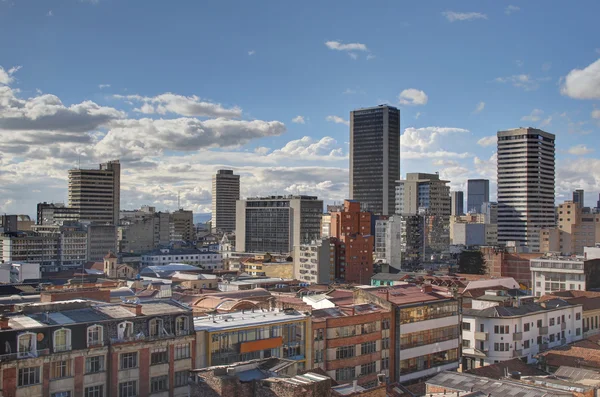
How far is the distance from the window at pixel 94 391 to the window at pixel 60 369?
1.95 m

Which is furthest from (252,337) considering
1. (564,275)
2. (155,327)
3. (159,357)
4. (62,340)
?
(564,275)

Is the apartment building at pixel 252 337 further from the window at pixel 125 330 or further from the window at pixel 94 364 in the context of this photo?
the window at pixel 94 364

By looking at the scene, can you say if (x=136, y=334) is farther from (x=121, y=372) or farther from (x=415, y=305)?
(x=415, y=305)

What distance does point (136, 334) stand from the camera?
164 ft

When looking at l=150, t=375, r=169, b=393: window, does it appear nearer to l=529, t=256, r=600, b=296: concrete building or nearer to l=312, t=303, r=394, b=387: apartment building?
l=312, t=303, r=394, b=387: apartment building

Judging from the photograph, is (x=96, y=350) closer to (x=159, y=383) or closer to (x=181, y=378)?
(x=159, y=383)

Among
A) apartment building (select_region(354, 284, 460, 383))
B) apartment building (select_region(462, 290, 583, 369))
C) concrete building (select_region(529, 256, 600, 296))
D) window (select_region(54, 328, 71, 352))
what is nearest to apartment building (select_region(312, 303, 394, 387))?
apartment building (select_region(354, 284, 460, 383))

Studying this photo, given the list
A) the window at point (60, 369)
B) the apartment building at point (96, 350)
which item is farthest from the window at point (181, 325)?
the window at point (60, 369)

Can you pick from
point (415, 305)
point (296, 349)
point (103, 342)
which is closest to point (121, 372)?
point (103, 342)

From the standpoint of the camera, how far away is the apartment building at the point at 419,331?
73.4 metres

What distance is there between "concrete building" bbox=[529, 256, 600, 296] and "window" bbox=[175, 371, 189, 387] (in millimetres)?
95674

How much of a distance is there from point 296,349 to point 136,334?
1817cm

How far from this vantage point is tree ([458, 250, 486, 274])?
19050 centimetres

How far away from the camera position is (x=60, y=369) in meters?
45.7
